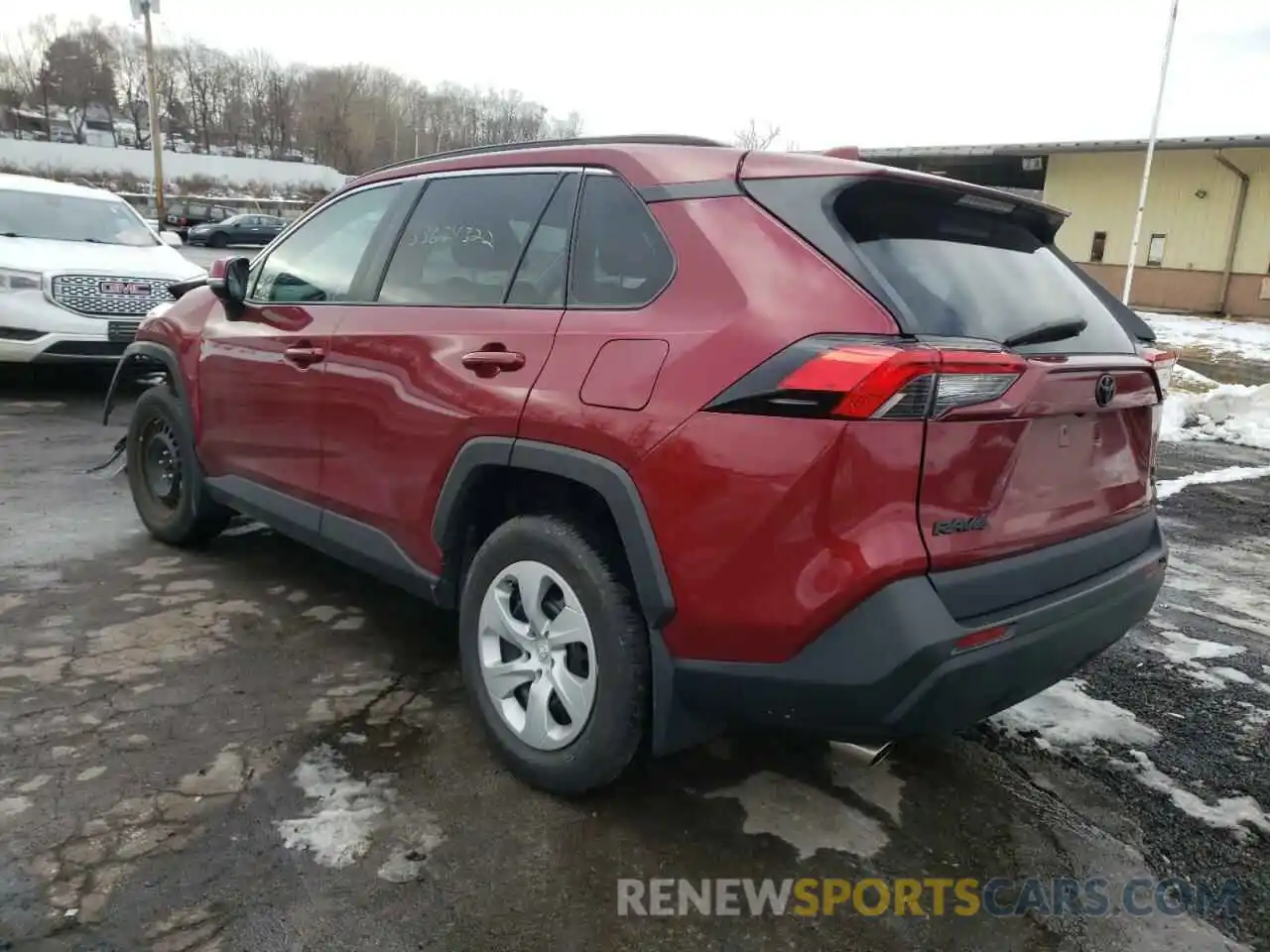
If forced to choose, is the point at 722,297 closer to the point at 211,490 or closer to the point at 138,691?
the point at 138,691

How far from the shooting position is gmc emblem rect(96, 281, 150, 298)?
7.61 m

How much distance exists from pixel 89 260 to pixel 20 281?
2.07 feet

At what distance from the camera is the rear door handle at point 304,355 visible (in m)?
3.38

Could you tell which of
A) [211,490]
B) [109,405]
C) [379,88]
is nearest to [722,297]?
[211,490]

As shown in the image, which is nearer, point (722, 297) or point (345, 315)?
point (722, 297)

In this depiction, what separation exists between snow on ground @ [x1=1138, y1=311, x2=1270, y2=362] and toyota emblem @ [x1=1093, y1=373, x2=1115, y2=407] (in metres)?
14.0

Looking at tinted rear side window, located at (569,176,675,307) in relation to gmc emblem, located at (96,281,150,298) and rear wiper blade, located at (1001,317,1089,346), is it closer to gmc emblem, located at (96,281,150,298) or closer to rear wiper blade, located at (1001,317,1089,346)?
rear wiper blade, located at (1001,317,1089,346)

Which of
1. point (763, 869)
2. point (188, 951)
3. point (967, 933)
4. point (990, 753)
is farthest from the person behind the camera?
point (990, 753)

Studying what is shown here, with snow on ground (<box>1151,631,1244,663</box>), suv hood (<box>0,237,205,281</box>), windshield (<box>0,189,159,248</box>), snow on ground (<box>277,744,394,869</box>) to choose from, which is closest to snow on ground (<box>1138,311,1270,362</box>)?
snow on ground (<box>1151,631,1244,663</box>)

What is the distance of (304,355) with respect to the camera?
11.3 feet

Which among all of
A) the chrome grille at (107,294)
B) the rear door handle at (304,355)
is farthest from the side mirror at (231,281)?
the chrome grille at (107,294)

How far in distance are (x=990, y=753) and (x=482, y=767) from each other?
1.64 meters

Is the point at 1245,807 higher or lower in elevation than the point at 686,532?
lower

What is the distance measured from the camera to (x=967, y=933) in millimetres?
2158
